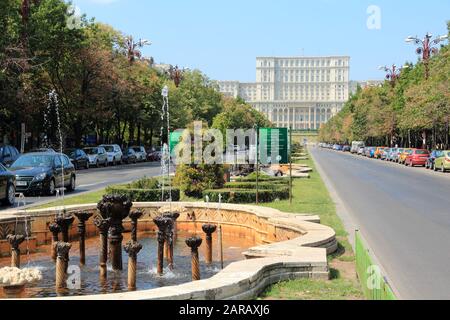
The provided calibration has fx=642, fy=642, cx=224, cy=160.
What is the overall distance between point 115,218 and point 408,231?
22.7 ft

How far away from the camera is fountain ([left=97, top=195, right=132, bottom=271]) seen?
10.8m

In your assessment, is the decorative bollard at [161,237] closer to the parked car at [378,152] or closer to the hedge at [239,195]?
the hedge at [239,195]

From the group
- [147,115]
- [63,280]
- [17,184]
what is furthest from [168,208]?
[147,115]

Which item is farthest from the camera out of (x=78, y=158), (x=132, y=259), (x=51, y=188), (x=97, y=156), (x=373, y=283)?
(x=97, y=156)

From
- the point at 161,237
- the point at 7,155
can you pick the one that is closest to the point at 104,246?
the point at 161,237

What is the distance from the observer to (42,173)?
23.5 m

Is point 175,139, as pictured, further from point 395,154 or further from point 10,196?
point 395,154

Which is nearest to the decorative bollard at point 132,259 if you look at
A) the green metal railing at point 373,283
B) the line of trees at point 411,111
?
the green metal railing at point 373,283

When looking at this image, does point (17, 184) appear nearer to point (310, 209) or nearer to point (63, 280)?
point (310, 209)

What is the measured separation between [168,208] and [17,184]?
913 cm

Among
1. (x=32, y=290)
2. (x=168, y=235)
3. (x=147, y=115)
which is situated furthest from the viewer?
(x=147, y=115)

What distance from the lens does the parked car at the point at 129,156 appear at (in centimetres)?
5872

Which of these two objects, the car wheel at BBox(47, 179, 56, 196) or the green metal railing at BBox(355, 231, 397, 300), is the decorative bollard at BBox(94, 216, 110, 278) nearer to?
the green metal railing at BBox(355, 231, 397, 300)
